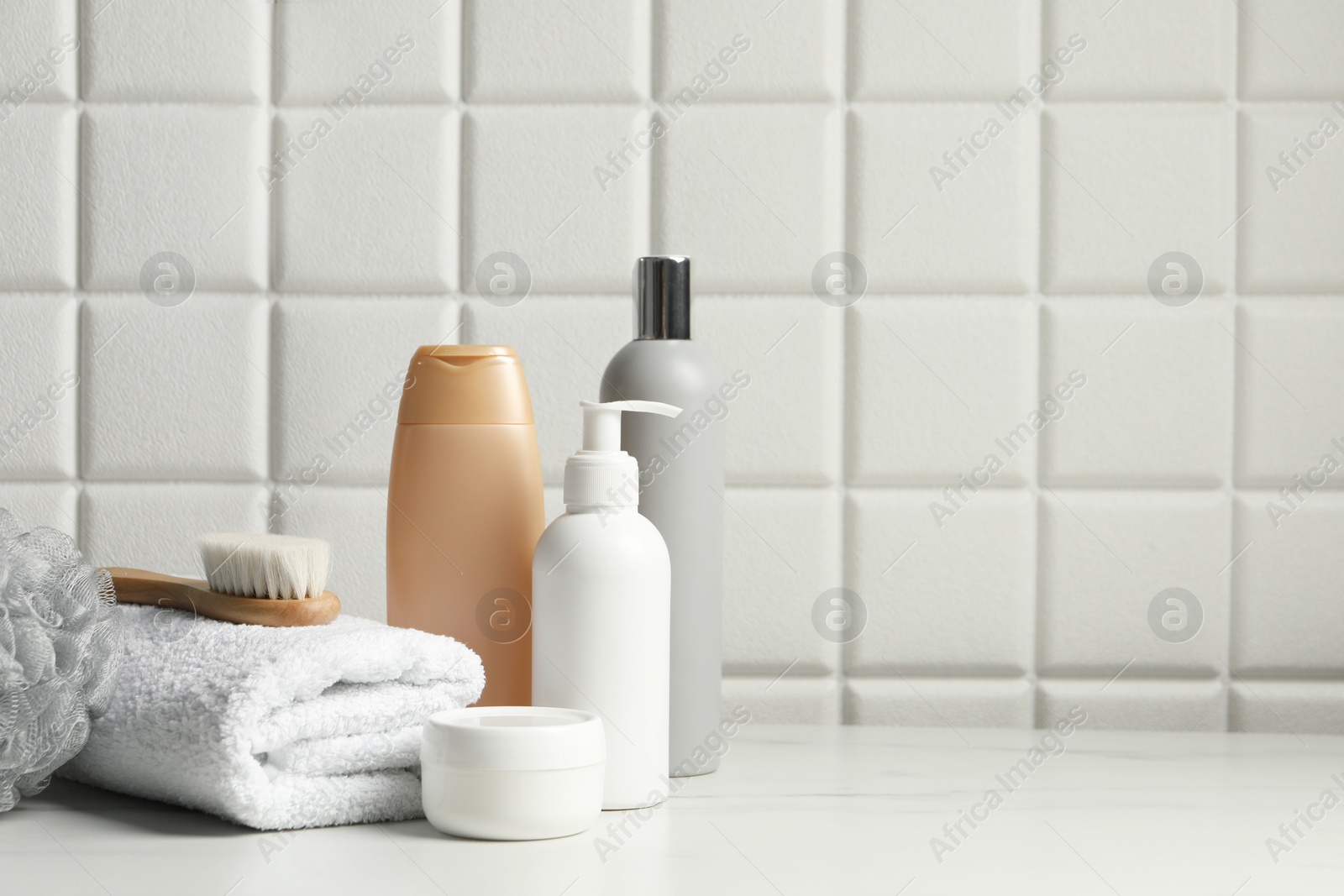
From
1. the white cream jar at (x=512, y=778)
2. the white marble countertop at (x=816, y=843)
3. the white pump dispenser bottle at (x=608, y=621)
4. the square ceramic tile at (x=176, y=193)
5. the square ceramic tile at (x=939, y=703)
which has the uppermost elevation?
the square ceramic tile at (x=176, y=193)

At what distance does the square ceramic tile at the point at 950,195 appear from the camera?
0.81m

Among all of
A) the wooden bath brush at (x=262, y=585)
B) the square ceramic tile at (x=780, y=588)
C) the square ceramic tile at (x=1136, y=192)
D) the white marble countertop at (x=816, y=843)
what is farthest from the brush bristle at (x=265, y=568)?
the square ceramic tile at (x=1136, y=192)

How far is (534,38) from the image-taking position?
820 millimetres

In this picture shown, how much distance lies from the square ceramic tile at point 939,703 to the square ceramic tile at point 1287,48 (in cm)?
49

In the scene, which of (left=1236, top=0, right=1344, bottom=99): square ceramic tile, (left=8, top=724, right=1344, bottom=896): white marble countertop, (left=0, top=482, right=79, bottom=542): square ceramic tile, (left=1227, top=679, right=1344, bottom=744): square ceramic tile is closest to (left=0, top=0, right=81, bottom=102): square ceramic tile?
(left=0, top=482, right=79, bottom=542): square ceramic tile

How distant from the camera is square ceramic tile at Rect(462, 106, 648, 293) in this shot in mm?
819

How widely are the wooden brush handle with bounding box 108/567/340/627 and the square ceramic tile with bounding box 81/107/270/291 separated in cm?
29

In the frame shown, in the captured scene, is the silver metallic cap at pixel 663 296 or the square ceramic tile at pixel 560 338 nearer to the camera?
the silver metallic cap at pixel 663 296

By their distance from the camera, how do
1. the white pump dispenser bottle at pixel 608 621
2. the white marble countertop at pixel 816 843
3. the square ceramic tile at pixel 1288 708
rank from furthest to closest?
the square ceramic tile at pixel 1288 708 → the white pump dispenser bottle at pixel 608 621 → the white marble countertop at pixel 816 843

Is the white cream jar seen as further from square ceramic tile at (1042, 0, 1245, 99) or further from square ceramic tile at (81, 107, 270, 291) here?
square ceramic tile at (1042, 0, 1245, 99)

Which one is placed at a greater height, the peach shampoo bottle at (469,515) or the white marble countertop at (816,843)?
the peach shampoo bottle at (469,515)

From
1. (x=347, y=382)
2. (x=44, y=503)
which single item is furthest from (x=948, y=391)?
(x=44, y=503)

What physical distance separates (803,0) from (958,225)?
0.68 ft

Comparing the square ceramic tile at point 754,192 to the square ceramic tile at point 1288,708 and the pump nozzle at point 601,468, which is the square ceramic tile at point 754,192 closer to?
the pump nozzle at point 601,468
